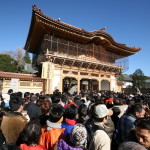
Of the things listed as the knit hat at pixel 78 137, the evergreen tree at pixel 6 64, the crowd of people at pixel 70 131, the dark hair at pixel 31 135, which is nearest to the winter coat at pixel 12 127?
the crowd of people at pixel 70 131

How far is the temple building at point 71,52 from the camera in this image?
44.6 ft

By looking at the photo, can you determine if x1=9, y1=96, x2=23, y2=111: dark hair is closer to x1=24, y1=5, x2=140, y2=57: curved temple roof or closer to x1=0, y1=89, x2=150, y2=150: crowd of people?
x1=0, y1=89, x2=150, y2=150: crowd of people

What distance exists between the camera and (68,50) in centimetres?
1639

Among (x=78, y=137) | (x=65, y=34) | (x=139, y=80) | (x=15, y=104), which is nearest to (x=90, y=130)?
(x=78, y=137)

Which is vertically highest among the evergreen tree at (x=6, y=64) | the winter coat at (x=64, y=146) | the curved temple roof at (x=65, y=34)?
the curved temple roof at (x=65, y=34)

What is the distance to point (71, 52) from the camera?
1673 centimetres

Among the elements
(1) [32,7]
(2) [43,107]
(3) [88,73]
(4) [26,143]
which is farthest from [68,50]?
(4) [26,143]

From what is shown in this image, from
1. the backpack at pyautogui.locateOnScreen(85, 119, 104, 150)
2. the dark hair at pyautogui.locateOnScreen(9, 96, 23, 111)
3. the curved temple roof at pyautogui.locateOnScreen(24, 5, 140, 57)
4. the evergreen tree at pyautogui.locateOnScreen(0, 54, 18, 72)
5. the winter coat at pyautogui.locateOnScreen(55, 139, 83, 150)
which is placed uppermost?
the curved temple roof at pyautogui.locateOnScreen(24, 5, 140, 57)

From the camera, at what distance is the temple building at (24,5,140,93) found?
44.6 ft

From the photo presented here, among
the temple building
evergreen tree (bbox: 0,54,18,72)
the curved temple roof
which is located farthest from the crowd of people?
evergreen tree (bbox: 0,54,18,72)

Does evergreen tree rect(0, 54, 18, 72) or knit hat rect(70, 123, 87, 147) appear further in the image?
evergreen tree rect(0, 54, 18, 72)

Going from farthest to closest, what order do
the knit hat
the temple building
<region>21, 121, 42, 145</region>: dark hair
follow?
1. the temple building
2. <region>21, 121, 42, 145</region>: dark hair
3. the knit hat

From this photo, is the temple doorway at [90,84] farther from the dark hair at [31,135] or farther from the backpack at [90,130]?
the dark hair at [31,135]

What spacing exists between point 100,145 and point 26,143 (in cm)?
104
